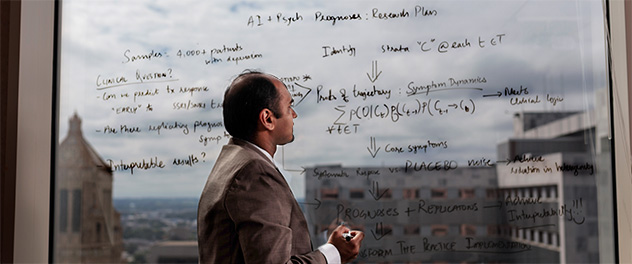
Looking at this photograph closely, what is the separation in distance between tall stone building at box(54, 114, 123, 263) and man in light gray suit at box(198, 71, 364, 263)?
80cm

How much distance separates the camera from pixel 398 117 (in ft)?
6.25

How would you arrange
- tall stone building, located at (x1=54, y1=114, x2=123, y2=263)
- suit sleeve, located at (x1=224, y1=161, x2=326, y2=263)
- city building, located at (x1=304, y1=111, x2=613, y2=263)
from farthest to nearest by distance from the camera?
tall stone building, located at (x1=54, y1=114, x2=123, y2=263) < city building, located at (x1=304, y1=111, x2=613, y2=263) < suit sleeve, located at (x1=224, y1=161, x2=326, y2=263)

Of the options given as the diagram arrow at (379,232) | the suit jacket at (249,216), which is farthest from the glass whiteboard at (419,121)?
the suit jacket at (249,216)

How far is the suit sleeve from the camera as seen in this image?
119 cm

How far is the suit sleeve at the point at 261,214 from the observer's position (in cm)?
119

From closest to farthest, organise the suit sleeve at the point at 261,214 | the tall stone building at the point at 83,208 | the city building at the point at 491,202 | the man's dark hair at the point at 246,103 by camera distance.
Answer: the suit sleeve at the point at 261,214 < the man's dark hair at the point at 246,103 < the city building at the point at 491,202 < the tall stone building at the point at 83,208

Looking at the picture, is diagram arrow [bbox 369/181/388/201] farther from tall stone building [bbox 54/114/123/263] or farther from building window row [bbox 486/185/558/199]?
tall stone building [bbox 54/114/123/263]

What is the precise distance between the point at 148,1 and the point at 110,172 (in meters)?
0.57

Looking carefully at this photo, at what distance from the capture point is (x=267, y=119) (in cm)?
136

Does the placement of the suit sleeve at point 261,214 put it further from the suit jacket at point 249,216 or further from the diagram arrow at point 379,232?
the diagram arrow at point 379,232

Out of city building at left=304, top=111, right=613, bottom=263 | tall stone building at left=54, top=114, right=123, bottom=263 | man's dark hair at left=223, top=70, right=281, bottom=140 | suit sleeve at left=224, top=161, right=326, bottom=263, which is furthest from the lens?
tall stone building at left=54, top=114, right=123, bottom=263

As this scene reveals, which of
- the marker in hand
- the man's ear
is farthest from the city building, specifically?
the man's ear

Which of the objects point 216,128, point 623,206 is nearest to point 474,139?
point 623,206

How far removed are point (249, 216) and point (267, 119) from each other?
25 centimetres
